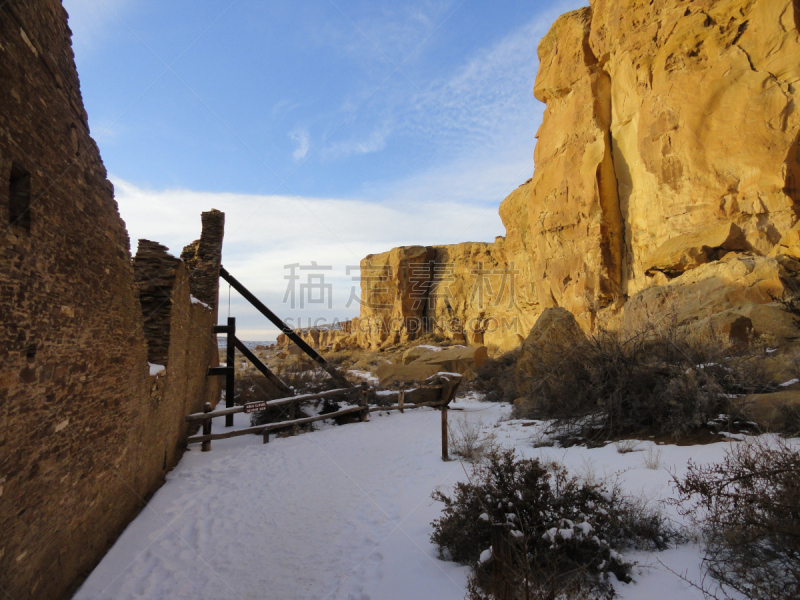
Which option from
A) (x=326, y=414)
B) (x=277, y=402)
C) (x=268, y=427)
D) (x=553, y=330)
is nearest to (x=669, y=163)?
(x=553, y=330)

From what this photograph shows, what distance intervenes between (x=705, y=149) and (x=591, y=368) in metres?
12.9

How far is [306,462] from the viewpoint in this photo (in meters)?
7.57

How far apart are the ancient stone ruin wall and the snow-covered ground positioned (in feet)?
1.85

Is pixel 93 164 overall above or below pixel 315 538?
above

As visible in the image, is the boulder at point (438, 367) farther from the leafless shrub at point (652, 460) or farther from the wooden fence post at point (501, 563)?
the wooden fence post at point (501, 563)

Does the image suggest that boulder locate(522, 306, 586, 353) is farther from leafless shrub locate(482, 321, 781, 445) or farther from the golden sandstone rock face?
leafless shrub locate(482, 321, 781, 445)

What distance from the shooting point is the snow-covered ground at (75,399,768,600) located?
11.6ft

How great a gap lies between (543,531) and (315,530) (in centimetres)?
277

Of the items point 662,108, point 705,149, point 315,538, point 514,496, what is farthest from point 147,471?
point 662,108

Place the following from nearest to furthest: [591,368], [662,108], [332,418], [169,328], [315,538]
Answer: [315,538] → [169,328] → [591,368] → [332,418] → [662,108]

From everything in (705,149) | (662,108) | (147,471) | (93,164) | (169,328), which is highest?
(662,108)

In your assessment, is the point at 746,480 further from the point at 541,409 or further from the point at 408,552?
the point at 541,409

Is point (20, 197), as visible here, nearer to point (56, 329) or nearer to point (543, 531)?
point (56, 329)

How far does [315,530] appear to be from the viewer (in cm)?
479
